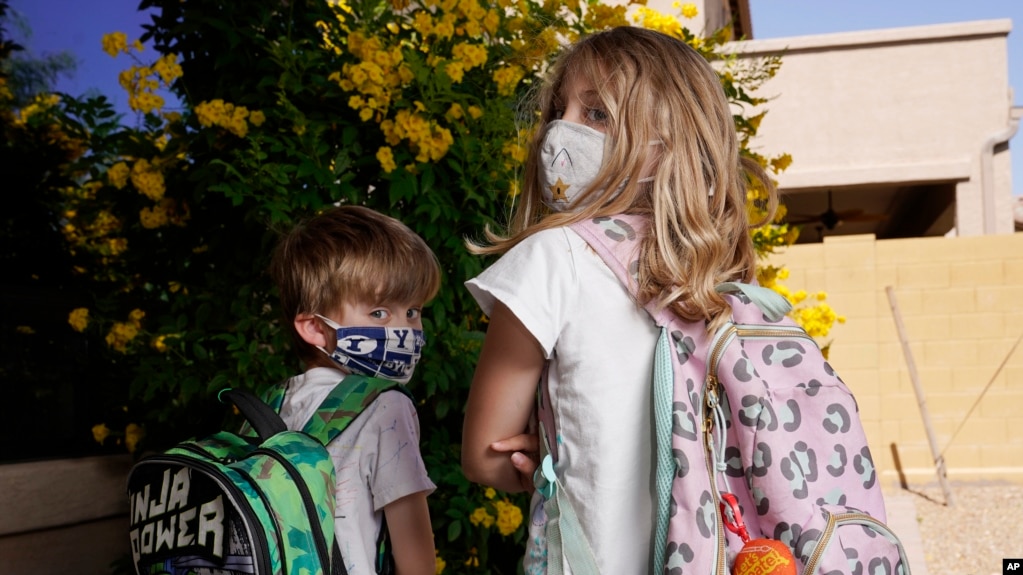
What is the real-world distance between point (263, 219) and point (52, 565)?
5.07ft

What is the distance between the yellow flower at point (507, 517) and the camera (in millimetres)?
2510

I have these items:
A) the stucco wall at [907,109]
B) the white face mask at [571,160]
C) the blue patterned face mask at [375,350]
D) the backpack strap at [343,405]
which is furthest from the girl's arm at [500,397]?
the stucco wall at [907,109]

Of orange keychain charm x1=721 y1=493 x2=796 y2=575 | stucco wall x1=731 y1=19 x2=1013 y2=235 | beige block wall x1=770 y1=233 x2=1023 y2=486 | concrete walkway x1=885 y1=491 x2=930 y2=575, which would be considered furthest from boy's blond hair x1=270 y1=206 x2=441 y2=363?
stucco wall x1=731 y1=19 x2=1013 y2=235

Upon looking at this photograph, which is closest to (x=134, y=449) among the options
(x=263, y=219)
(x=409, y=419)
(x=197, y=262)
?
(x=197, y=262)

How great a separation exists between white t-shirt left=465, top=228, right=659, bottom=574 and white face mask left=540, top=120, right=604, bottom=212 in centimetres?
10

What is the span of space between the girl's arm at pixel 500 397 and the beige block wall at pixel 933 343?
6707 mm

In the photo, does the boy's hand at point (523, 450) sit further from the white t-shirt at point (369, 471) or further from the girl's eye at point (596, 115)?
the girl's eye at point (596, 115)

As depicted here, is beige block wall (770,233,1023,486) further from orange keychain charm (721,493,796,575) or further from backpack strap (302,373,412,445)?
orange keychain charm (721,493,796,575)

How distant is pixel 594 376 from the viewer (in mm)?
1248

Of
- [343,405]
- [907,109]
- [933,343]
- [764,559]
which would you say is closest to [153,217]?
[343,405]

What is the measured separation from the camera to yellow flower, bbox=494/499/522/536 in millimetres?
2510

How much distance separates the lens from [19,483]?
3.10 metres

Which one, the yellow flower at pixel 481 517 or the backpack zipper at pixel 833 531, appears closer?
the backpack zipper at pixel 833 531

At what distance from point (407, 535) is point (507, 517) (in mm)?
890
